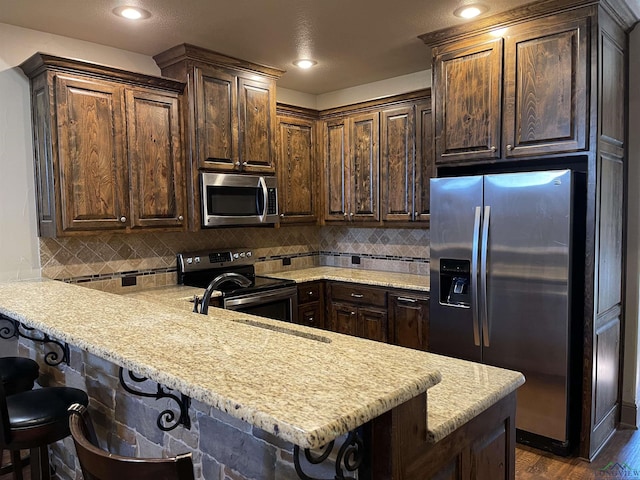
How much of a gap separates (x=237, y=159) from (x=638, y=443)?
3263 mm

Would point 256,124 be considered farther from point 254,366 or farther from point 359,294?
point 254,366

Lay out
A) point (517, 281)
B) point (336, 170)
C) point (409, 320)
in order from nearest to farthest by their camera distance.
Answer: point (517, 281) < point (409, 320) < point (336, 170)

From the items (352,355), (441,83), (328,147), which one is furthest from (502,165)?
(352,355)

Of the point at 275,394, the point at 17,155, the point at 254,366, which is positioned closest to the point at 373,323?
the point at 17,155

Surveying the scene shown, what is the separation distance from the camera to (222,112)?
3.54 m

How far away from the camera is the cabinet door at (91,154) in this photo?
290cm

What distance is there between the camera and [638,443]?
2908 millimetres

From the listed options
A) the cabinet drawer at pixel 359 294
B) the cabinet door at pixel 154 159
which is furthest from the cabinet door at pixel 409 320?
the cabinet door at pixel 154 159

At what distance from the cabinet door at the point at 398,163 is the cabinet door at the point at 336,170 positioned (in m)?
0.42

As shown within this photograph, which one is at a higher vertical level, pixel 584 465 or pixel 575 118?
pixel 575 118

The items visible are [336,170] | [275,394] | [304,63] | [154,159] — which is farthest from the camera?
[336,170]

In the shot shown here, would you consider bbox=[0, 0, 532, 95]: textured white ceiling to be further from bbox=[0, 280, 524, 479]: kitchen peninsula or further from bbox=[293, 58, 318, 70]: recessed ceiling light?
bbox=[0, 280, 524, 479]: kitchen peninsula

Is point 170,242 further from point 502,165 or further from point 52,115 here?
point 502,165

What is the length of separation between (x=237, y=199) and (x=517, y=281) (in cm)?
209
